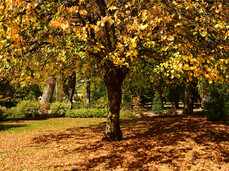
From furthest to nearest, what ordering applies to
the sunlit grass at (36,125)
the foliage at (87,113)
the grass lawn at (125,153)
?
the foliage at (87,113)
the sunlit grass at (36,125)
the grass lawn at (125,153)

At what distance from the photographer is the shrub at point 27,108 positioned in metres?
17.5

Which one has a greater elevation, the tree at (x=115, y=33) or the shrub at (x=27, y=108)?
the tree at (x=115, y=33)

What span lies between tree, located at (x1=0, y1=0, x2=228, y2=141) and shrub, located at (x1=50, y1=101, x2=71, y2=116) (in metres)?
10.7

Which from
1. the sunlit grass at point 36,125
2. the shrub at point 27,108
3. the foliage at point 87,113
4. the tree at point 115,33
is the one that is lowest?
the sunlit grass at point 36,125

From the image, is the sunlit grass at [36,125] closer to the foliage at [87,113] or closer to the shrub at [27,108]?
the shrub at [27,108]

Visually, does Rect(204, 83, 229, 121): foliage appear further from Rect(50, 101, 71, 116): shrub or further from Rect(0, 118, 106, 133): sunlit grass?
Rect(50, 101, 71, 116): shrub

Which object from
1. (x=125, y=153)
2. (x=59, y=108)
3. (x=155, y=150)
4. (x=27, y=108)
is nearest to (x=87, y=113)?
(x=59, y=108)

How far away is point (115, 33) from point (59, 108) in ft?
48.7

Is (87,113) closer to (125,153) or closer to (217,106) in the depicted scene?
(217,106)

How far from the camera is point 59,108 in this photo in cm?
1945

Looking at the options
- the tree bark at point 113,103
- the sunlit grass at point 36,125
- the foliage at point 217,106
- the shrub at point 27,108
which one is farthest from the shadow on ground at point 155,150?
the shrub at point 27,108

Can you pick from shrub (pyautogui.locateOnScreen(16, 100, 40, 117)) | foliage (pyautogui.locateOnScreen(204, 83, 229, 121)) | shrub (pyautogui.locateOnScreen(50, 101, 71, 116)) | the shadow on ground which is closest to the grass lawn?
the shadow on ground

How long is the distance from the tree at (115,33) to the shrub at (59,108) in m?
10.7

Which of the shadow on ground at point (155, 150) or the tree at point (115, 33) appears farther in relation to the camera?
the shadow on ground at point (155, 150)
